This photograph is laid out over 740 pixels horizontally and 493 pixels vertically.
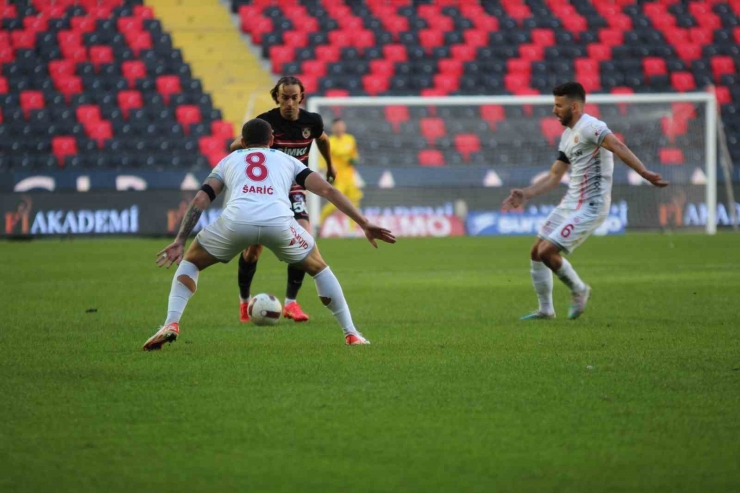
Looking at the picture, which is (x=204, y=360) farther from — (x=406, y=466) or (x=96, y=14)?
(x=96, y=14)

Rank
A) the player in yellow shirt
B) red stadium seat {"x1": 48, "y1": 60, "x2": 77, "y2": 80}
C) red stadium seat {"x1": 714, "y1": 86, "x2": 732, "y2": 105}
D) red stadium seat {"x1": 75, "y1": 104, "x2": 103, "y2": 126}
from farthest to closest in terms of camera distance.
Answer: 1. red stadium seat {"x1": 48, "y1": 60, "x2": 77, "y2": 80}
2. red stadium seat {"x1": 714, "y1": 86, "x2": 732, "y2": 105}
3. red stadium seat {"x1": 75, "y1": 104, "x2": 103, "y2": 126}
4. the player in yellow shirt

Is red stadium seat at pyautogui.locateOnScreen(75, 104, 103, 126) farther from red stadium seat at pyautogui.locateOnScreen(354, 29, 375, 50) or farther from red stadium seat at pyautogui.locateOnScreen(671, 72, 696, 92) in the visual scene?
red stadium seat at pyautogui.locateOnScreen(671, 72, 696, 92)

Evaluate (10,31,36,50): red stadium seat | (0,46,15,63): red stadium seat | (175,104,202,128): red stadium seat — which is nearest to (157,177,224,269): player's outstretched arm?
→ (175,104,202,128): red stadium seat

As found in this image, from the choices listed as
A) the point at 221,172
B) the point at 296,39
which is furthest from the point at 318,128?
the point at 296,39

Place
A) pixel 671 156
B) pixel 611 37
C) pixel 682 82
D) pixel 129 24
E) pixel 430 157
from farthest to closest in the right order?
pixel 611 37 < pixel 129 24 < pixel 682 82 < pixel 430 157 < pixel 671 156

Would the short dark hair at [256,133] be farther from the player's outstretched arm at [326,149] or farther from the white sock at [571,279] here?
the white sock at [571,279]

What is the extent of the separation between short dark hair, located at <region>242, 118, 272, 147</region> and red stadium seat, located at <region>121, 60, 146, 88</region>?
71.3ft

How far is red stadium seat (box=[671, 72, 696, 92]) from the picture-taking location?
29469 mm

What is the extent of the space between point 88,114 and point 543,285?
2008 cm

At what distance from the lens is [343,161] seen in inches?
922

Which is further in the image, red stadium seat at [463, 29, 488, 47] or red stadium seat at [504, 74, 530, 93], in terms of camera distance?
red stadium seat at [463, 29, 488, 47]

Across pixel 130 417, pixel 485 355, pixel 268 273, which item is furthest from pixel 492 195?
pixel 130 417

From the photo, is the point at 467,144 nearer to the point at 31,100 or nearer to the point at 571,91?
the point at 31,100

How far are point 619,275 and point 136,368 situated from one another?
29.0ft
